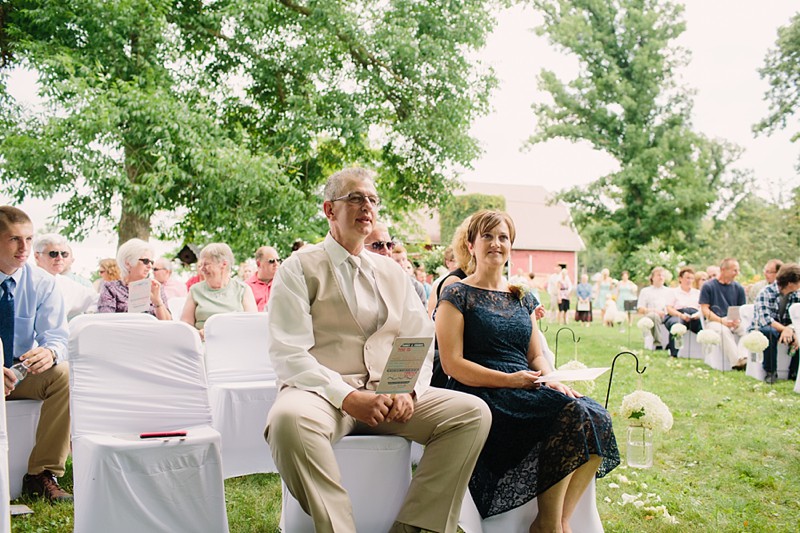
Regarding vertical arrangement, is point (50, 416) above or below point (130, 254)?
below

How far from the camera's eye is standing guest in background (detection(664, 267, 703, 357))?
10.7 metres

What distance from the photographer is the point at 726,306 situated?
990 cm

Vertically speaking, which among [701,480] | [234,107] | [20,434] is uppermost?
[234,107]

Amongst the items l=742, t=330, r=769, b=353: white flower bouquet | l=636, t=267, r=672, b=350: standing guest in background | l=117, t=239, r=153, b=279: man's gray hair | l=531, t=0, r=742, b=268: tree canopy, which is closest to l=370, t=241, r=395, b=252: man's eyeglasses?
l=117, t=239, r=153, b=279: man's gray hair

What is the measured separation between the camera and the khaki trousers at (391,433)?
108 inches

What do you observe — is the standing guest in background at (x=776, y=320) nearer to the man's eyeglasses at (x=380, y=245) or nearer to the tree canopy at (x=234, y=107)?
the man's eyeglasses at (x=380, y=245)

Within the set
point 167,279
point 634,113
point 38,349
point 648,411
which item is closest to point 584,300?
point 634,113

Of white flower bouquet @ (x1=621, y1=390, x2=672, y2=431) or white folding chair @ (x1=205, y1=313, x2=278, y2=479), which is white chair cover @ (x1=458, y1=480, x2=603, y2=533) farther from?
white folding chair @ (x1=205, y1=313, x2=278, y2=479)

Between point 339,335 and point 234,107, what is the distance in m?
11.6

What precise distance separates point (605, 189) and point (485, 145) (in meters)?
Answer: 16.1

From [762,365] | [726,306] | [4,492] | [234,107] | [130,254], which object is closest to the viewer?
[4,492]

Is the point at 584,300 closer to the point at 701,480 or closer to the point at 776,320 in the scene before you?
the point at 776,320

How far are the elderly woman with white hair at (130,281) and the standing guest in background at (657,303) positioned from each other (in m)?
8.27

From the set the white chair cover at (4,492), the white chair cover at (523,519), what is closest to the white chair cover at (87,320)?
the white chair cover at (4,492)
